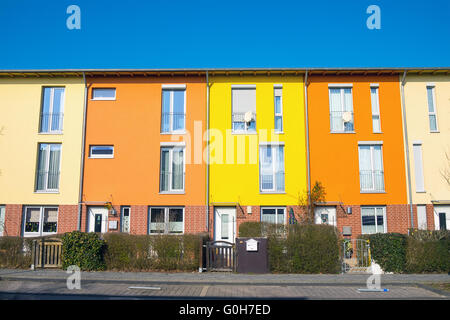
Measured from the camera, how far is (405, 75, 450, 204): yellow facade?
631 inches

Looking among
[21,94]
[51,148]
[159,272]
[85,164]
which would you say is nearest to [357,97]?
[159,272]

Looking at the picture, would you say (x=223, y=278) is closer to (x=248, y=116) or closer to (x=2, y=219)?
(x=248, y=116)

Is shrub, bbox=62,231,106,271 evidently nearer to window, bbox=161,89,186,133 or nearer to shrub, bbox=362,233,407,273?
window, bbox=161,89,186,133

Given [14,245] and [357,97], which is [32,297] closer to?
[14,245]

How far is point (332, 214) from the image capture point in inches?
632

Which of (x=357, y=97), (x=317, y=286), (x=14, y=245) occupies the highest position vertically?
(x=357, y=97)

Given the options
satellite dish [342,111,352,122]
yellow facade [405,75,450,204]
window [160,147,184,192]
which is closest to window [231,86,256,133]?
window [160,147,184,192]

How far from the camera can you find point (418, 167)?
16.2 meters

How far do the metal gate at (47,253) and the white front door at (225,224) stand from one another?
6692 mm

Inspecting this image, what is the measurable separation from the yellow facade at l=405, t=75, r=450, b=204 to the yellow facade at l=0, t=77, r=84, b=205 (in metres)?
15.7

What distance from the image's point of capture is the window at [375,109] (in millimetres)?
16750

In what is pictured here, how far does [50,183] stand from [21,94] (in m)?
4.65

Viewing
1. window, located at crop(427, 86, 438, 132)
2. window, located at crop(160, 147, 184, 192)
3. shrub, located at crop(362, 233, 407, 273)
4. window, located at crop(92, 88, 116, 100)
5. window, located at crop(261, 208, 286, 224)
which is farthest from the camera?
window, located at crop(92, 88, 116, 100)

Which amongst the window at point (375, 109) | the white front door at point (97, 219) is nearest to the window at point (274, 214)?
the window at point (375, 109)
